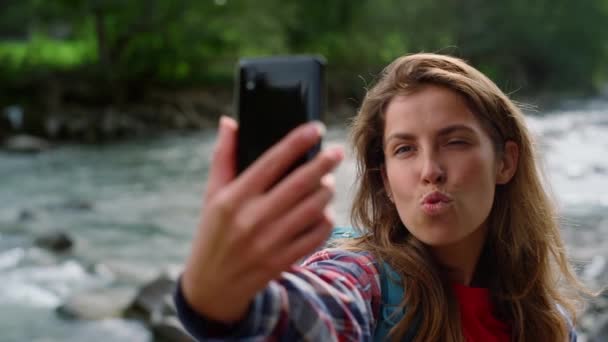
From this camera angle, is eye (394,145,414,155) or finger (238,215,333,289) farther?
eye (394,145,414,155)

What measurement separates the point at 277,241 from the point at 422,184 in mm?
656

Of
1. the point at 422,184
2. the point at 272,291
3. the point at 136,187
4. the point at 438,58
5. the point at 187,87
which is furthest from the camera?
the point at 187,87

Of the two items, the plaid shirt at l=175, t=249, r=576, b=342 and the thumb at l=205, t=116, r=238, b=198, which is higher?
the thumb at l=205, t=116, r=238, b=198

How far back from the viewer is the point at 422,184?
133 cm

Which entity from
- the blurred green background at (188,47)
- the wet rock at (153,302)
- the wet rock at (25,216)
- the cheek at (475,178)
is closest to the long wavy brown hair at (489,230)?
the cheek at (475,178)

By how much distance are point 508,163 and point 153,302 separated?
4.44 m

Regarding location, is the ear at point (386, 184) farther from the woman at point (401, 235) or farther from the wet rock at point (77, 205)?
the wet rock at point (77, 205)

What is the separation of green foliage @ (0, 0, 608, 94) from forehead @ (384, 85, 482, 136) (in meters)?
14.0

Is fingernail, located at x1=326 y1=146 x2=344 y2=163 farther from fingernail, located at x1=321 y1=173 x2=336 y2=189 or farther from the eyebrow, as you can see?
the eyebrow

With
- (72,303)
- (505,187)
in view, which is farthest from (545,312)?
(72,303)

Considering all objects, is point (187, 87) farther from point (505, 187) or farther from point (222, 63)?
point (505, 187)

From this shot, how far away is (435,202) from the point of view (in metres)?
1.32

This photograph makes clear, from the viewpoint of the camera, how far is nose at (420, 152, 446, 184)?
1308 mm

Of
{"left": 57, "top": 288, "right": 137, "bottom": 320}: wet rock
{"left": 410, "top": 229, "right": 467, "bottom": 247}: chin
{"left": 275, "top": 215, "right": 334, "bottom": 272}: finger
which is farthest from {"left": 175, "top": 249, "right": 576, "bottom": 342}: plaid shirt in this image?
{"left": 57, "top": 288, "right": 137, "bottom": 320}: wet rock
